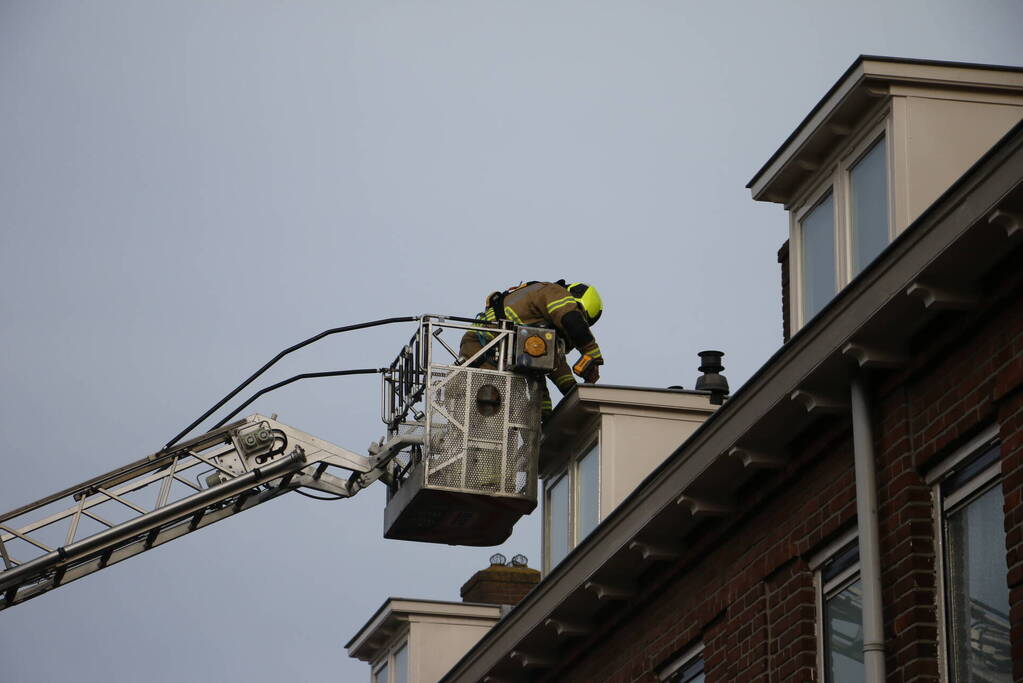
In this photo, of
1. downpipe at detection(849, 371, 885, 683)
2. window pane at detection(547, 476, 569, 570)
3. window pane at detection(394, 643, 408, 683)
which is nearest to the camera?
downpipe at detection(849, 371, 885, 683)

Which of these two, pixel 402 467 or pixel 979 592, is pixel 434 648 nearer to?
pixel 402 467

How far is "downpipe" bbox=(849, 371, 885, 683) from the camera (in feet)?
40.4

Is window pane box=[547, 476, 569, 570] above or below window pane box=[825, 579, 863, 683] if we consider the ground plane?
above

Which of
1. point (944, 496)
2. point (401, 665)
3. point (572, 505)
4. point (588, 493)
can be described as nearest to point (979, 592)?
point (944, 496)

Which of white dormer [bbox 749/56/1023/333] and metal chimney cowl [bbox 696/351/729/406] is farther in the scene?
metal chimney cowl [bbox 696/351/729/406]

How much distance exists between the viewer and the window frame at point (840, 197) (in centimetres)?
1484

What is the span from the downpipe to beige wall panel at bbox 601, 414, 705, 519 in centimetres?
561

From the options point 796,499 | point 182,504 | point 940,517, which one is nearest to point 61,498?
point 182,504

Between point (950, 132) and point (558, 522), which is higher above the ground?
point (950, 132)

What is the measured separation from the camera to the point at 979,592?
38.9 feet

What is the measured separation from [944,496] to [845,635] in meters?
1.55

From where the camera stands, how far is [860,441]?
1306 cm

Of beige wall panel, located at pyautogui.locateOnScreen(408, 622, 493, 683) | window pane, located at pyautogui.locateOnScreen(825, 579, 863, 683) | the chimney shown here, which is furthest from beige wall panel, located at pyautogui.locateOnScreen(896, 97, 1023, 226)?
the chimney

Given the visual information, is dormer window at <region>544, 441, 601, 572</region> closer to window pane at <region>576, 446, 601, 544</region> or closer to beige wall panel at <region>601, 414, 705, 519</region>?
window pane at <region>576, 446, 601, 544</region>
